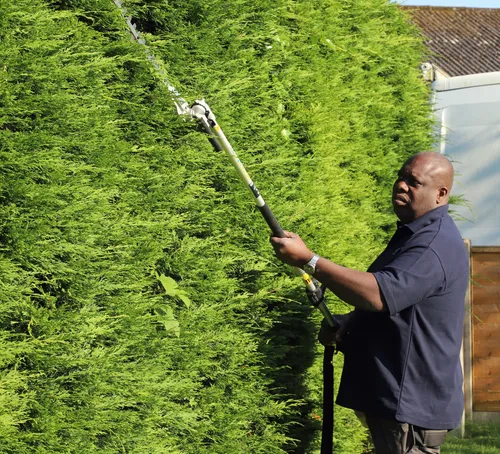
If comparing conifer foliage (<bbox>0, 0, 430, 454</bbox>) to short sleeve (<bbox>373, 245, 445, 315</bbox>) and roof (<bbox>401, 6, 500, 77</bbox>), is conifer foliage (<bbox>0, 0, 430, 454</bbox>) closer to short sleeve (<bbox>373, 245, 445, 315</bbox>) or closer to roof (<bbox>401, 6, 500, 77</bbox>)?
short sleeve (<bbox>373, 245, 445, 315</bbox>)

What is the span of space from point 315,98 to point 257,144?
0.96 meters

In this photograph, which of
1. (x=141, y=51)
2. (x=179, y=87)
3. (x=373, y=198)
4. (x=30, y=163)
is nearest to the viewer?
(x=30, y=163)

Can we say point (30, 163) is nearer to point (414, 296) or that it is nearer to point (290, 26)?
point (414, 296)

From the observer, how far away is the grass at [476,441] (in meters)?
8.22

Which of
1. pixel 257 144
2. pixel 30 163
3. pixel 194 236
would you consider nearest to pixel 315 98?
pixel 257 144

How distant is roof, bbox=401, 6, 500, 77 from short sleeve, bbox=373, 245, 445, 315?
130 feet

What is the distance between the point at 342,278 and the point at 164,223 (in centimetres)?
86

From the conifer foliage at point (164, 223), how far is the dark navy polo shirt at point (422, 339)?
74cm

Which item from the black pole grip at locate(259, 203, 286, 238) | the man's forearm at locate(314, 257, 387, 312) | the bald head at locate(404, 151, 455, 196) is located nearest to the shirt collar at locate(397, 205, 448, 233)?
the bald head at locate(404, 151, 455, 196)

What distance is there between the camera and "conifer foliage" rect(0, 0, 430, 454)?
10.5ft

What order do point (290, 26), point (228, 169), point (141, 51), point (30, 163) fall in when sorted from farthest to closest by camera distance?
point (290, 26) → point (228, 169) → point (141, 51) → point (30, 163)

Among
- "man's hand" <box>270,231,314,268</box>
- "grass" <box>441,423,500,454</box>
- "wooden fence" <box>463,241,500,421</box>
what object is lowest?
"grass" <box>441,423,500,454</box>

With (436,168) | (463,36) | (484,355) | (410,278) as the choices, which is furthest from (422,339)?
(463,36)

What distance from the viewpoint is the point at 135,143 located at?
3916mm
